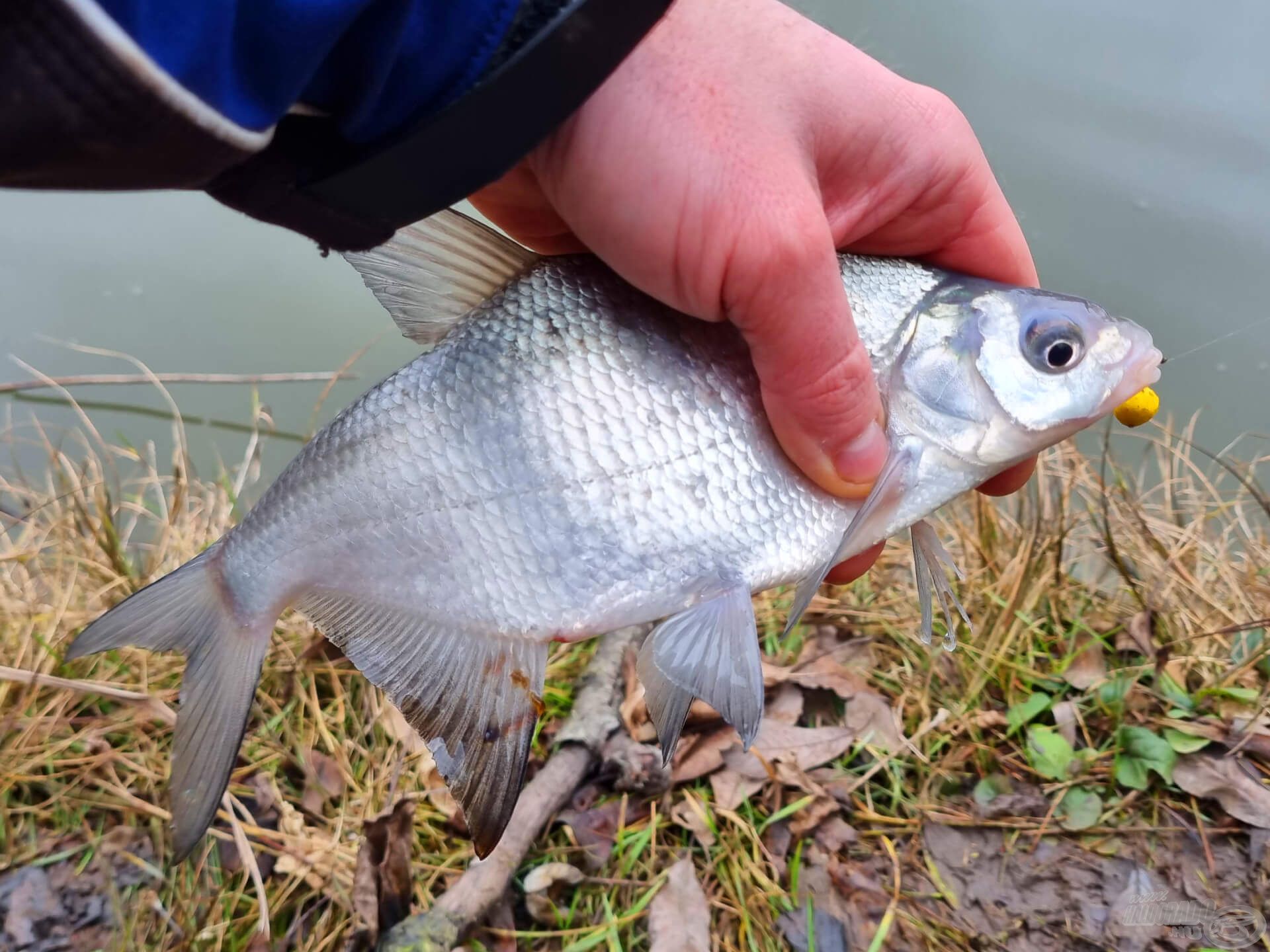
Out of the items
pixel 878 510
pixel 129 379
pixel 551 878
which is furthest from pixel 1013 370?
pixel 129 379

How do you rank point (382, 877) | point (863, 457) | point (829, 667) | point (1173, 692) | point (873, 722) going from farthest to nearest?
point (829, 667) → point (873, 722) → point (1173, 692) → point (382, 877) → point (863, 457)

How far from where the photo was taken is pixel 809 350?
1.17 meters

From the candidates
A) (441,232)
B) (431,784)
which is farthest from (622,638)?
(441,232)

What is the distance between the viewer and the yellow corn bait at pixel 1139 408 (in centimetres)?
152

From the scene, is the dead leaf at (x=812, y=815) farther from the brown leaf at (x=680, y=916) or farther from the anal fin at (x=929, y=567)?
the anal fin at (x=929, y=567)

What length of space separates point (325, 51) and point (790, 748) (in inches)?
70.8

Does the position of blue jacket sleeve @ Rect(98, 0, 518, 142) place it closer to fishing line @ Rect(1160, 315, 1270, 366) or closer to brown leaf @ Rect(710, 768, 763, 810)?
fishing line @ Rect(1160, 315, 1270, 366)

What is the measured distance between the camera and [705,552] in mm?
1243

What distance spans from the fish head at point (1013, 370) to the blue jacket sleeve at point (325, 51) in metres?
0.77

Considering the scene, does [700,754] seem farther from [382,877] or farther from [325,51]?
[325,51]

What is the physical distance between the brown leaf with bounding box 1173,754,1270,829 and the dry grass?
0.13 feet

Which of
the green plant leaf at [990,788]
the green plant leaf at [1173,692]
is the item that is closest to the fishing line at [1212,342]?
the green plant leaf at [1173,692]

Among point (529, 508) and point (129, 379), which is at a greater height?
point (529, 508)

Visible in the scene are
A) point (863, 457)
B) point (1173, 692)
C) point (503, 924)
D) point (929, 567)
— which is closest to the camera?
point (863, 457)
